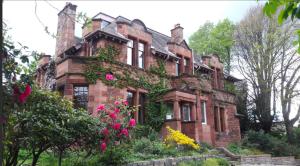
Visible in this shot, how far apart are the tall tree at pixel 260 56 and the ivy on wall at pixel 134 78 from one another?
1025cm

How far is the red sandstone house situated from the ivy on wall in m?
0.28

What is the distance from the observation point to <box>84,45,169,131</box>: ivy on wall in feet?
57.2

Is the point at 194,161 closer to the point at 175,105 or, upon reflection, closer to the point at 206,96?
the point at 175,105

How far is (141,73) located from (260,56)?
42.5ft

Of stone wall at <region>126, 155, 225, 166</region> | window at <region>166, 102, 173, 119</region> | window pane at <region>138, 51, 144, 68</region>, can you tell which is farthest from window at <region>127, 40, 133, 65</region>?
stone wall at <region>126, 155, 225, 166</region>

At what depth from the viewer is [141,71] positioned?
20078 mm

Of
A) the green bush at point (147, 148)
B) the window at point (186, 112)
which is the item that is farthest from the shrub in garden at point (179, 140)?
the window at point (186, 112)

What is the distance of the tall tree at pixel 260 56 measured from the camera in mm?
26344

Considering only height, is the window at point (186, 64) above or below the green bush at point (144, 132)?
above

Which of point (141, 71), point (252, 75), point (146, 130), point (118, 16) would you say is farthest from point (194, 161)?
point (252, 75)

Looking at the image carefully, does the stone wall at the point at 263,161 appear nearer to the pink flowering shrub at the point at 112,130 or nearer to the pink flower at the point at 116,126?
the pink flowering shrub at the point at 112,130

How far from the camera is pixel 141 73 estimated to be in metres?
20.0

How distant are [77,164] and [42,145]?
8.70 feet

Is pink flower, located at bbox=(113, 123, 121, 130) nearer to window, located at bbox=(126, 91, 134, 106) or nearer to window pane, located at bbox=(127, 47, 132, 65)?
window, located at bbox=(126, 91, 134, 106)
